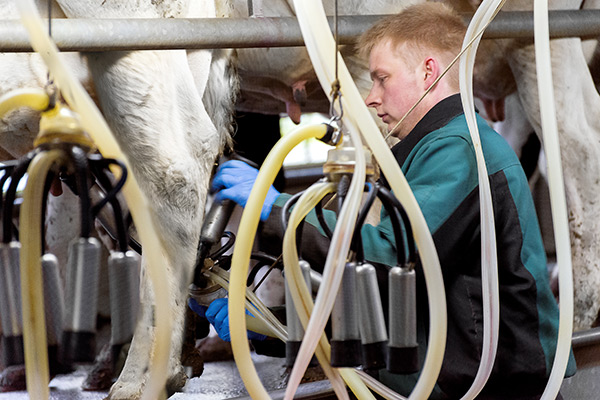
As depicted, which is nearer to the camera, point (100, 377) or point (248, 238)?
point (248, 238)

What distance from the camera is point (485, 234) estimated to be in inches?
38.3

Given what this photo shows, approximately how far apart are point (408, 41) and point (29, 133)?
0.90 m

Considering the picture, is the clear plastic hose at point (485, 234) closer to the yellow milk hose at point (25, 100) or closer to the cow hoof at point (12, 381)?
the yellow milk hose at point (25, 100)

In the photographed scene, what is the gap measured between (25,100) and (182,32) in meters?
0.62

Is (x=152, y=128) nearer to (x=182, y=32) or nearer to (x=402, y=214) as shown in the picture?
(x=182, y=32)

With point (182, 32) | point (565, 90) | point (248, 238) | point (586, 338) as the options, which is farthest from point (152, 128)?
point (565, 90)

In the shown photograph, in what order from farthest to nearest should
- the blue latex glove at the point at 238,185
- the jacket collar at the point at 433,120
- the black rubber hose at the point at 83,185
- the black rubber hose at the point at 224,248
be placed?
the black rubber hose at the point at 224,248
the jacket collar at the point at 433,120
the blue latex glove at the point at 238,185
the black rubber hose at the point at 83,185

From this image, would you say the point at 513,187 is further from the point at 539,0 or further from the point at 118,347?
the point at 118,347

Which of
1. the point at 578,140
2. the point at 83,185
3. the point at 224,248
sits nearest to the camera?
the point at 83,185

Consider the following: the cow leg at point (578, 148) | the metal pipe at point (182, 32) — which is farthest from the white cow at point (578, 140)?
the metal pipe at point (182, 32)

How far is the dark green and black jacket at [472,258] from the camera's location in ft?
3.45

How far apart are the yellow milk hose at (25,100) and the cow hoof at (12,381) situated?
1.43m

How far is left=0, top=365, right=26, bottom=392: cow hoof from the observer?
6.28 feet

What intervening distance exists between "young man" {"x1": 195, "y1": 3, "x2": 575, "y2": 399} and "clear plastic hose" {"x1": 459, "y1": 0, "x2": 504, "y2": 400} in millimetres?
74
